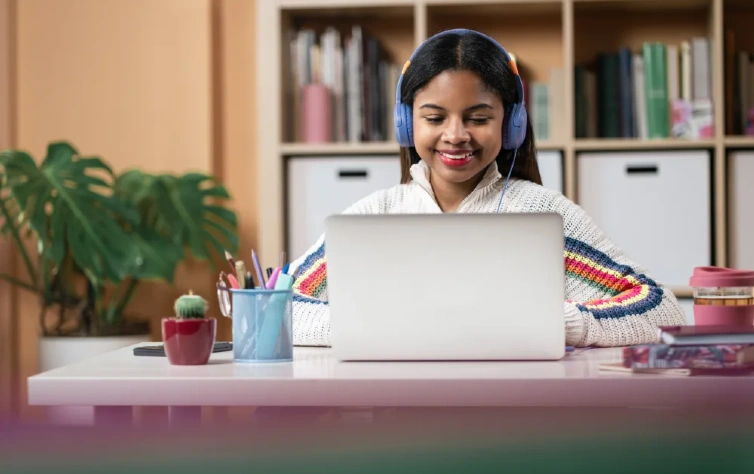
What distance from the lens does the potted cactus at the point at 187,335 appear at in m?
1.23

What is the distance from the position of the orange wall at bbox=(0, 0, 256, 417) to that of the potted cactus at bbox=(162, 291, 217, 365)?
214 cm

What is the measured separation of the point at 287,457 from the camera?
1055 millimetres

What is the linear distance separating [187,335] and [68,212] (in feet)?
6.12

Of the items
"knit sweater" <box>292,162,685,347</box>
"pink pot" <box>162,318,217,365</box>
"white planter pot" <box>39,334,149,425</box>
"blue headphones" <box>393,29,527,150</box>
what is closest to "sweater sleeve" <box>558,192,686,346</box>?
"knit sweater" <box>292,162,685,347</box>

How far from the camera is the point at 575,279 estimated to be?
1.63 metres

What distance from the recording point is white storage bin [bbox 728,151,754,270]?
9.77 ft

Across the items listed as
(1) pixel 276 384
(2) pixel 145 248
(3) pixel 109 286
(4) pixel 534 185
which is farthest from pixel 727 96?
(1) pixel 276 384

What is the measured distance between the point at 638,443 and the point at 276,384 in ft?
1.26

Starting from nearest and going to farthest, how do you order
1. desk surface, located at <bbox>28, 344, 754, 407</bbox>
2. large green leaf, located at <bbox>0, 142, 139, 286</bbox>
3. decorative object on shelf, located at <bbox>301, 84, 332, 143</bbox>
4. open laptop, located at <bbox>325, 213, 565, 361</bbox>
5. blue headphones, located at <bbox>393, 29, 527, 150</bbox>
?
desk surface, located at <bbox>28, 344, 754, 407</bbox>, open laptop, located at <bbox>325, 213, 565, 361</bbox>, blue headphones, located at <bbox>393, 29, 527, 150</bbox>, large green leaf, located at <bbox>0, 142, 139, 286</bbox>, decorative object on shelf, located at <bbox>301, 84, 332, 143</bbox>

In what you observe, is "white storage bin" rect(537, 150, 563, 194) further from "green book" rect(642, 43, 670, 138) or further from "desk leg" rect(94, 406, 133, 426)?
"desk leg" rect(94, 406, 133, 426)

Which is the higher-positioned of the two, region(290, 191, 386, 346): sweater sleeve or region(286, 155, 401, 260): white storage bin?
region(286, 155, 401, 260): white storage bin

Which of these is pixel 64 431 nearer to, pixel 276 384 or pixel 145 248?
pixel 276 384

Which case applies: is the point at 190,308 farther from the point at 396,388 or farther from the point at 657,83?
the point at 657,83

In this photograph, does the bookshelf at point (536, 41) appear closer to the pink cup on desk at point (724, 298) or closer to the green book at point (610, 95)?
the green book at point (610, 95)
